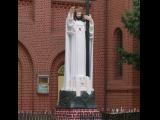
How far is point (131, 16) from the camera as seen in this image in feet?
61.0

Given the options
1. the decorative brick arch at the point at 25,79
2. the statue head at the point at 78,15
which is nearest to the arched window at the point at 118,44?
the decorative brick arch at the point at 25,79

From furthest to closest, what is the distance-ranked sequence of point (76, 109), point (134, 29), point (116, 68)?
point (116, 68) < point (134, 29) < point (76, 109)

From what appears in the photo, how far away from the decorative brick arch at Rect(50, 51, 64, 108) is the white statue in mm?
5320

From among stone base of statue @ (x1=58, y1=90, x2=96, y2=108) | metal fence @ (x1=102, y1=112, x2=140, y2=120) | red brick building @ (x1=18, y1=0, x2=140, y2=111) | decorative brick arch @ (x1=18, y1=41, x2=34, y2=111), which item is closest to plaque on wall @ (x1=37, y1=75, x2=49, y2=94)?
red brick building @ (x1=18, y1=0, x2=140, y2=111)

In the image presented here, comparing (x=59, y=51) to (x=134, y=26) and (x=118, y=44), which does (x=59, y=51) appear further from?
(x=134, y=26)

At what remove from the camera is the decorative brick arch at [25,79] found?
842 inches

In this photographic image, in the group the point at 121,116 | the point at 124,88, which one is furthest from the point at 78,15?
the point at 124,88

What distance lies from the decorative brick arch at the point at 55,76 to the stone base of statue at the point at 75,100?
570 cm

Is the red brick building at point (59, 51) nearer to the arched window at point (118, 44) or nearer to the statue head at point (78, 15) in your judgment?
the arched window at point (118, 44)

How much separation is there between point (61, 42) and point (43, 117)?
232 inches
